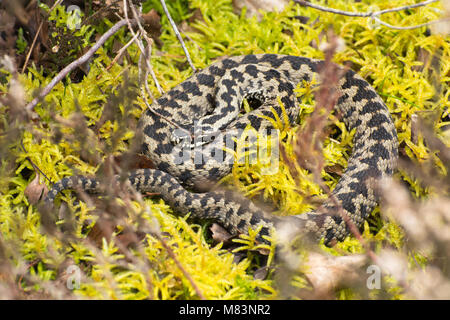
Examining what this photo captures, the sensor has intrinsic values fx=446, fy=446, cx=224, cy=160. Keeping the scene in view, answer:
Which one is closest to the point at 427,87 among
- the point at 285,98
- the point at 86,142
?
the point at 285,98

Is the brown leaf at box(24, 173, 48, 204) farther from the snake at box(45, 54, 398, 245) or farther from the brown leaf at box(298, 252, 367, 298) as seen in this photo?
the brown leaf at box(298, 252, 367, 298)

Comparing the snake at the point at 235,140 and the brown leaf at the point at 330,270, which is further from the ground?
the snake at the point at 235,140

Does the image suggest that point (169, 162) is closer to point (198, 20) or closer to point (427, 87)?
point (198, 20)

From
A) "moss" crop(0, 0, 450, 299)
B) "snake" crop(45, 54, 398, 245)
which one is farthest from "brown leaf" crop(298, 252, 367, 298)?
"snake" crop(45, 54, 398, 245)

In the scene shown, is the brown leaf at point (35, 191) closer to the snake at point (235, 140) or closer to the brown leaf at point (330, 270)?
the snake at point (235, 140)

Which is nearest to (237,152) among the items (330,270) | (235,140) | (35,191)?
(235,140)

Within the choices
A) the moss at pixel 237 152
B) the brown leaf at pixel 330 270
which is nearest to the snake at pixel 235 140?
the moss at pixel 237 152
